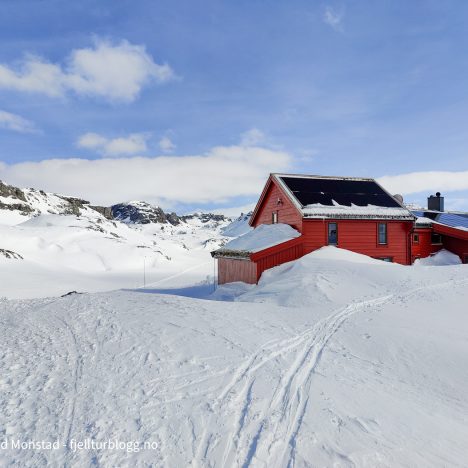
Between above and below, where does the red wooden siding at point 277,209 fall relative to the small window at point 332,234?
above

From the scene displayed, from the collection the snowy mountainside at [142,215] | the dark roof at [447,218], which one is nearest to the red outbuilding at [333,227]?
the dark roof at [447,218]

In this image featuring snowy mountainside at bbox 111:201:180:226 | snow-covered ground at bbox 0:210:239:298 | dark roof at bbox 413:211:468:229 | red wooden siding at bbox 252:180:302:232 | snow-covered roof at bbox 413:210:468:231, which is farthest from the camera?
snowy mountainside at bbox 111:201:180:226

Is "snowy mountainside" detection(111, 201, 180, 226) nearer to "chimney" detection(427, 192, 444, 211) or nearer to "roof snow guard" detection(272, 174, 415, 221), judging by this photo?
"chimney" detection(427, 192, 444, 211)

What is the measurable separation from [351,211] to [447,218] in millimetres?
11612

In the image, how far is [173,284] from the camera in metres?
33.4

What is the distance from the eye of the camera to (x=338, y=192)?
26812 mm

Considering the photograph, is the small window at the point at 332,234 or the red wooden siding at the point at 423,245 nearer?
the small window at the point at 332,234

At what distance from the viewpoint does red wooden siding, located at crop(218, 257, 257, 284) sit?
74.6ft

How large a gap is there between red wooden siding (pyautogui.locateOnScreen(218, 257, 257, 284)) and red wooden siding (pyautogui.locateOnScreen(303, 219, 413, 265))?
372 cm

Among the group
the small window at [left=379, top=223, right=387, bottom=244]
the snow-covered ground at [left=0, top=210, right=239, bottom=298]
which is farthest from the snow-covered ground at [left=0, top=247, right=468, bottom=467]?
the snow-covered ground at [left=0, top=210, right=239, bottom=298]

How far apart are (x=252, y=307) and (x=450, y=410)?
8.40m

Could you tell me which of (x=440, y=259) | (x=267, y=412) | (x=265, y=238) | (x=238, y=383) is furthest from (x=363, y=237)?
(x=267, y=412)

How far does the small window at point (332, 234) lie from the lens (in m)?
24.4

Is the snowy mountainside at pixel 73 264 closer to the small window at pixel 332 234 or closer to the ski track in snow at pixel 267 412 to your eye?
the small window at pixel 332 234
